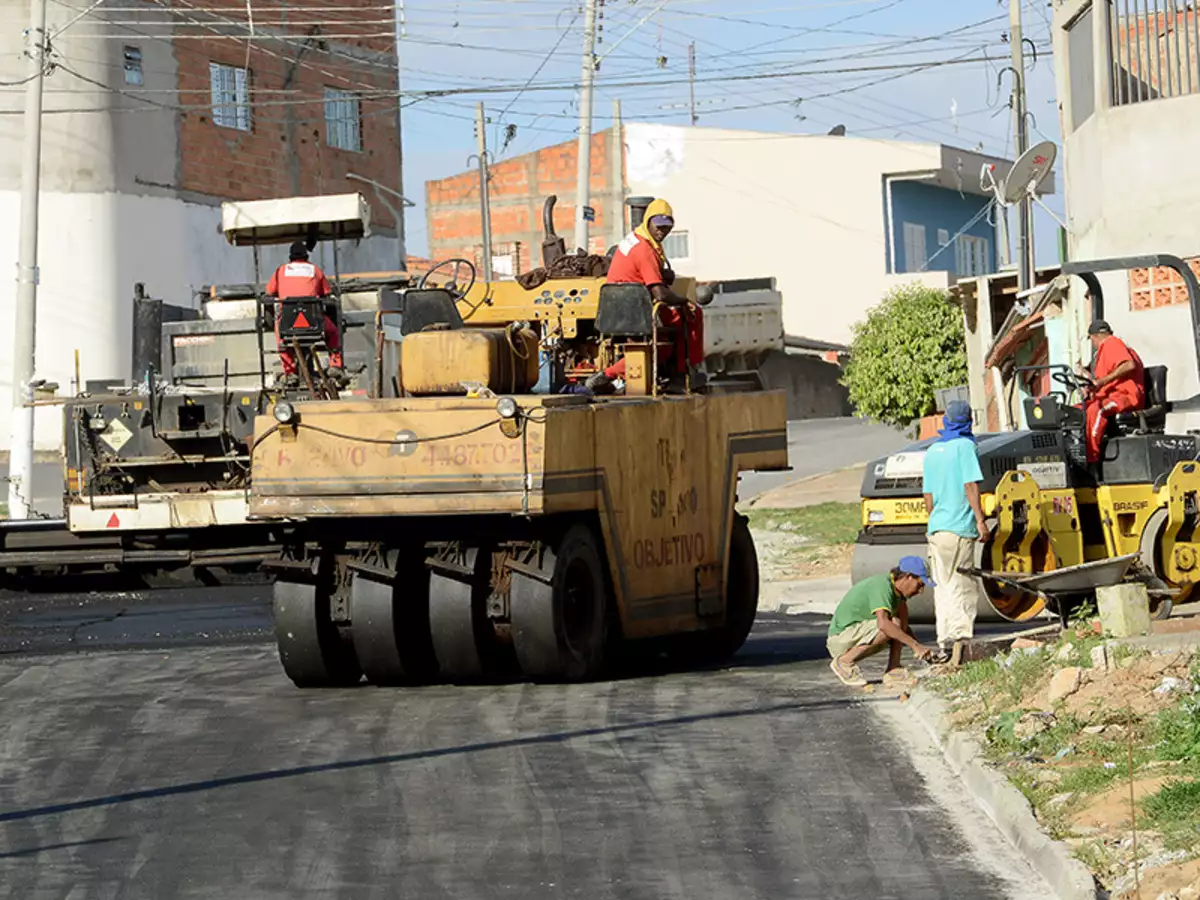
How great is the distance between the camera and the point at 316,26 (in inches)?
1909

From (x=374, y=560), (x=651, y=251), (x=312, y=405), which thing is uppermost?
(x=651, y=251)

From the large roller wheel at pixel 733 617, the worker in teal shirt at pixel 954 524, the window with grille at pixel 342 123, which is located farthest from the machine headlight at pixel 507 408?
the window with grille at pixel 342 123

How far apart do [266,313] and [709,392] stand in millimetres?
5534

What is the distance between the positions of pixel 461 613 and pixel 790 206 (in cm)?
4685

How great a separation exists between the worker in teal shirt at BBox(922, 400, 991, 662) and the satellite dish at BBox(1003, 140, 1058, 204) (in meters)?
11.8

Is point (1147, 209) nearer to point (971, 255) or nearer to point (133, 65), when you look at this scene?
point (133, 65)

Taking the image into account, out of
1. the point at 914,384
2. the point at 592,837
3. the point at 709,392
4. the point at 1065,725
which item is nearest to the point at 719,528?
the point at 709,392

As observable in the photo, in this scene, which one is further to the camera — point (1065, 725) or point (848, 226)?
point (848, 226)

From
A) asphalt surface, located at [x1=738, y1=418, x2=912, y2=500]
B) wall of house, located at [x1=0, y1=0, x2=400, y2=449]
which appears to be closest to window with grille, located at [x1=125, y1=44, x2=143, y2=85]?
wall of house, located at [x1=0, y1=0, x2=400, y2=449]

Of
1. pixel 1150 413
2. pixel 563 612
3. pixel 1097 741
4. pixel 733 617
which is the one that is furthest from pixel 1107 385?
pixel 1097 741

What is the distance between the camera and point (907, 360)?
41.3 metres

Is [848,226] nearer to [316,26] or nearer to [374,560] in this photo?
[316,26]

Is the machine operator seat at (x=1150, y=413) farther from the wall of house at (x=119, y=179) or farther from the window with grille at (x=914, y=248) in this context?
the window with grille at (x=914, y=248)

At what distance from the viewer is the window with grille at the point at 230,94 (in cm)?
4581
